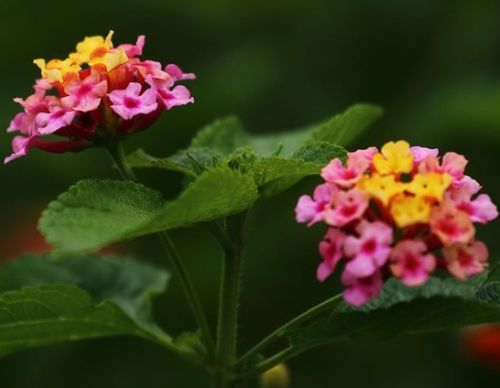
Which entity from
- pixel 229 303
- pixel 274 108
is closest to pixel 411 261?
pixel 229 303

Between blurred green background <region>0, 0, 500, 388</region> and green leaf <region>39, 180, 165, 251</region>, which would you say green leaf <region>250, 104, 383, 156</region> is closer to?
green leaf <region>39, 180, 165, 251</region>

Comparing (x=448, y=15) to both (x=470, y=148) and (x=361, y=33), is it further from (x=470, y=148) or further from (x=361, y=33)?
(x=470, y=148)

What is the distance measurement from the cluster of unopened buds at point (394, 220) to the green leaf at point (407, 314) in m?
0.08

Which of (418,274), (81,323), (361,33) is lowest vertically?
(418,274)

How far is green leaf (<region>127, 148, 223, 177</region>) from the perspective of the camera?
53.6 inches

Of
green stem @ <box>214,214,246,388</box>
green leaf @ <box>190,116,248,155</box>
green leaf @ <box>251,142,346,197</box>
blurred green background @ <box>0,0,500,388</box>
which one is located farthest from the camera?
blurred green background @ <box>0,0,500,388</box>

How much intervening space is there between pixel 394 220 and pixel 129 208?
12.4 inches

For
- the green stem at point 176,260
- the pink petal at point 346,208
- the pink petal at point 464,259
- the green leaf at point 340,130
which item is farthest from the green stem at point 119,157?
the pink petal at point 464,259

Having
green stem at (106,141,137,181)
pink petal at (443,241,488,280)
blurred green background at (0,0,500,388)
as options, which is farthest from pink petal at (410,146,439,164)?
blurred green background at (0,0,500,388)

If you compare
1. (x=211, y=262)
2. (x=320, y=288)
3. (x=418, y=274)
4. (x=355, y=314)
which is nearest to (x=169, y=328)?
(x=211, y=262)

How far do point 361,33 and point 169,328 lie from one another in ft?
3.73

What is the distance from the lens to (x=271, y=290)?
→ 2584 millimetres

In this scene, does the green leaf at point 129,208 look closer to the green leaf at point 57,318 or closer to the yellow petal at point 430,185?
the green leaf at point 57,318

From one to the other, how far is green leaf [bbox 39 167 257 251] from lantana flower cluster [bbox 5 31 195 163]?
0.11m
